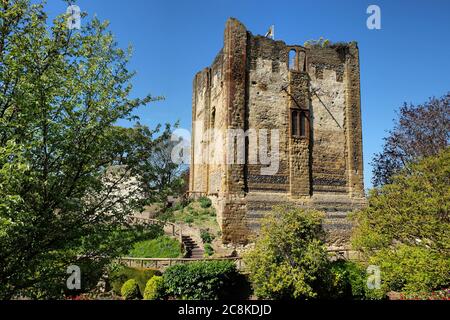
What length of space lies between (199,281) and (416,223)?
28.4 feet

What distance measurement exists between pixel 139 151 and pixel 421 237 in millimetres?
8766

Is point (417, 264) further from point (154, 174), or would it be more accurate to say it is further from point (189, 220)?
point (189, 220)

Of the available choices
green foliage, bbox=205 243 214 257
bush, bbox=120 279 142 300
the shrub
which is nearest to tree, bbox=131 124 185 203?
bush, bbox=120 279 142 300

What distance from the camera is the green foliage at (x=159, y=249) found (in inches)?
778

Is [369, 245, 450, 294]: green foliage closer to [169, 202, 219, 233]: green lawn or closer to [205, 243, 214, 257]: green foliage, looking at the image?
[205, 243, 214, 257]: green foliage

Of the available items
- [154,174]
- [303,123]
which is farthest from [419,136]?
[154,174]

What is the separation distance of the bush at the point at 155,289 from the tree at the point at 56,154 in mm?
9069

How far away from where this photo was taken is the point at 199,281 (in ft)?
51.7

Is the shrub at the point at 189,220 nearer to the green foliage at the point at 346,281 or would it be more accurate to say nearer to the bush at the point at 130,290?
the bush at the point at 130,290

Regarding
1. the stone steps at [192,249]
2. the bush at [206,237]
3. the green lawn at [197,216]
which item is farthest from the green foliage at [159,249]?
the green lawn at [197,216]

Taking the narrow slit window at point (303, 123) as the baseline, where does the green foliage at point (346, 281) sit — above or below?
below

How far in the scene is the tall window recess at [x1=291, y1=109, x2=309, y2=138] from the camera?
2234 cm
